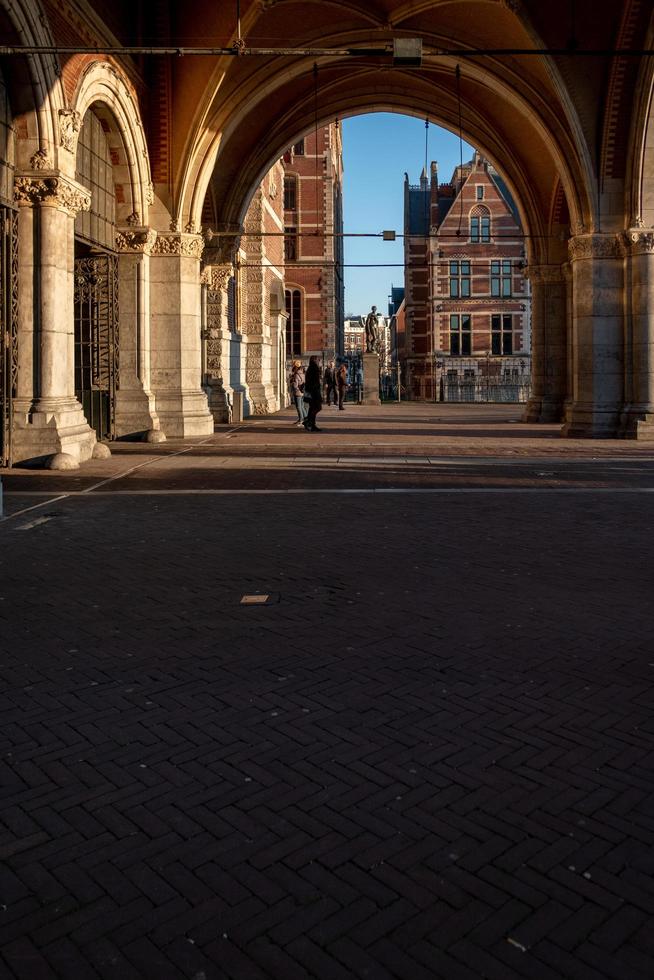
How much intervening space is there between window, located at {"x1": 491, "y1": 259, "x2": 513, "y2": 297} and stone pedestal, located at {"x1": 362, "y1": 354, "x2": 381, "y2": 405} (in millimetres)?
16883

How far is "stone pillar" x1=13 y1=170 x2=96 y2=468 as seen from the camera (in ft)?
48.9

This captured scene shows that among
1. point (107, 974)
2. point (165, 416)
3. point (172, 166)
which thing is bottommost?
point (107, 974)

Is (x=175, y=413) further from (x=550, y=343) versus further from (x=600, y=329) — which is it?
(x=550, y=343)

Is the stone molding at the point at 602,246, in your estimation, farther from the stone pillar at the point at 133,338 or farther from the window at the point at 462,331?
the window at the point at 462,331

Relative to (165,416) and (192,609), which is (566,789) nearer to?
(192,609)

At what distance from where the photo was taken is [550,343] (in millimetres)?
29250

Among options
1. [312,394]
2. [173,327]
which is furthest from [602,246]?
[173,327]

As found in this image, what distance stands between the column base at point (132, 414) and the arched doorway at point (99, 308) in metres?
0.18

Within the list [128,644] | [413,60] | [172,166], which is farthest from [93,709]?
[172,166]

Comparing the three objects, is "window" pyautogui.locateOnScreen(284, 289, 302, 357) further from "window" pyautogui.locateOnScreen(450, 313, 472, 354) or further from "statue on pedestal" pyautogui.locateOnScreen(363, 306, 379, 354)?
"window" pyautogui.locateOnScreen(450, 313, 472, 354)

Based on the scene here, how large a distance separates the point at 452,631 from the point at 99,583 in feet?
9.00

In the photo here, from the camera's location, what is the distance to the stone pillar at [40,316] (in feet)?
48.9

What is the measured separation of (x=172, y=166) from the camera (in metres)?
21.6

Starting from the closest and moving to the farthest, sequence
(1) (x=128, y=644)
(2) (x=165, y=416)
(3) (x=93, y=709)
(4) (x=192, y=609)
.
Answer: (3) (x=93, y=709) < (1) (x=128, y=644) < (4) (x=192, y=609) < (2) (x=165, y=416)
